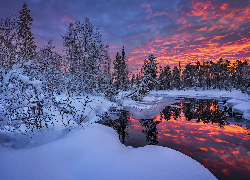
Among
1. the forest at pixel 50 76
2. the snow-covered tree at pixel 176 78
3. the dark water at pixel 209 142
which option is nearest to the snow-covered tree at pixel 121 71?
the forest at pixel 50 76

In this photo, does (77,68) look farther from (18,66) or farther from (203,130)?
(203,130)

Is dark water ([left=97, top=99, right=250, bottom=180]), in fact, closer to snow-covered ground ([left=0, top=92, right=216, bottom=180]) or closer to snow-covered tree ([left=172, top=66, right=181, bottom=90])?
snow-covered ground ([left=0, top=92, right=216, bottom=180])

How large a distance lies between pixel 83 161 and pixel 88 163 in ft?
0.46

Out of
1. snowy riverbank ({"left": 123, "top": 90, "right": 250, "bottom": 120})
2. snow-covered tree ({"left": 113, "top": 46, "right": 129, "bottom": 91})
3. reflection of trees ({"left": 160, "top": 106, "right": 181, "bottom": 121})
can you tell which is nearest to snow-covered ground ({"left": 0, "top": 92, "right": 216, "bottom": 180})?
reflection of trees ({"left": 160, "top": 106, "right": 181, "bottom": 121})

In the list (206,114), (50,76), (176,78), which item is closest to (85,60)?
(50,76)

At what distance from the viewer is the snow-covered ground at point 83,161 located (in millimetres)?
2480

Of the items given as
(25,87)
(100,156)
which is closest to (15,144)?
(25,87)

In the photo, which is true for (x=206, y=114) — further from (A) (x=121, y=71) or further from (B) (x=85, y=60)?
(A) (x=121, y=71)

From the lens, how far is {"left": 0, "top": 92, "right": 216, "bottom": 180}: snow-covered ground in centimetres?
248

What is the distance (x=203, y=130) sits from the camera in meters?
8.04

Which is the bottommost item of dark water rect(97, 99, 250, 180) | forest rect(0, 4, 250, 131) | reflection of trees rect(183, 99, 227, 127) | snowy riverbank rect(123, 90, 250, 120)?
dark water rect(97, 99, 250, 180)

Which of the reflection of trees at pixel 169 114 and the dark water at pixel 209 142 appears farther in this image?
the reflection of trees at pixel 169 114

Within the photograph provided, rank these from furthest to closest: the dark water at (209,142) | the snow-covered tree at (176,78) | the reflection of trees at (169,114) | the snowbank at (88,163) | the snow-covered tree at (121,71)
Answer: the snow-covered tree at (176,78) → the snow-covered tree at (121,71) → the reflection of trees at (169,114) → the dark water at (209,142) → the snowbank at (88,163)

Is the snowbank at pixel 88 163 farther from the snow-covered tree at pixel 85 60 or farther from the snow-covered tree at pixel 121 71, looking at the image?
the snow-covered tree at pixel 121 71
